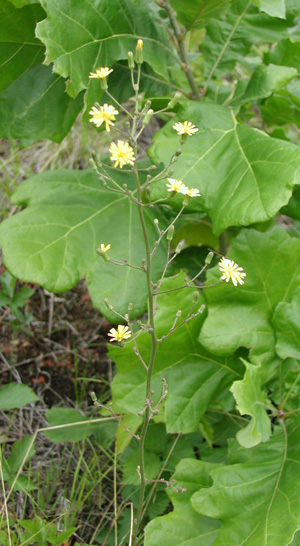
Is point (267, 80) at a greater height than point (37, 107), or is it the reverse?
point (37, 107)

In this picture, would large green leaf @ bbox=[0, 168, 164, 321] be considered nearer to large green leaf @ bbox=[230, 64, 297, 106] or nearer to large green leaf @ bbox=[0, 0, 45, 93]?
large green leaf @ bbox=[0, 0, 45, 93]

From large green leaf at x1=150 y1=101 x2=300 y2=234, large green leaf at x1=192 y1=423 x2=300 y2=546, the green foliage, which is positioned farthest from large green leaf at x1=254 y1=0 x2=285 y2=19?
large green leaf at x1=192 y1=423 x2=300 y2=546

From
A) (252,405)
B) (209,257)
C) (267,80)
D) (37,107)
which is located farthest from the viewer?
(37,107)

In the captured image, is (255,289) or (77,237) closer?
(255,289)

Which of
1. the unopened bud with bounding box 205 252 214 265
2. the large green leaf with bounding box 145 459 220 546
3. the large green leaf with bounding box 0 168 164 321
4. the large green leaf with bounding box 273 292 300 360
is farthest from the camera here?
the large green leaf with bounding box 0 168 164 321

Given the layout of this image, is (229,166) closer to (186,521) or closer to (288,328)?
(288,328)

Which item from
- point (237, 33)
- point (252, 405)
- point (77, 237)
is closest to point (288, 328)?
point (252, 405)
